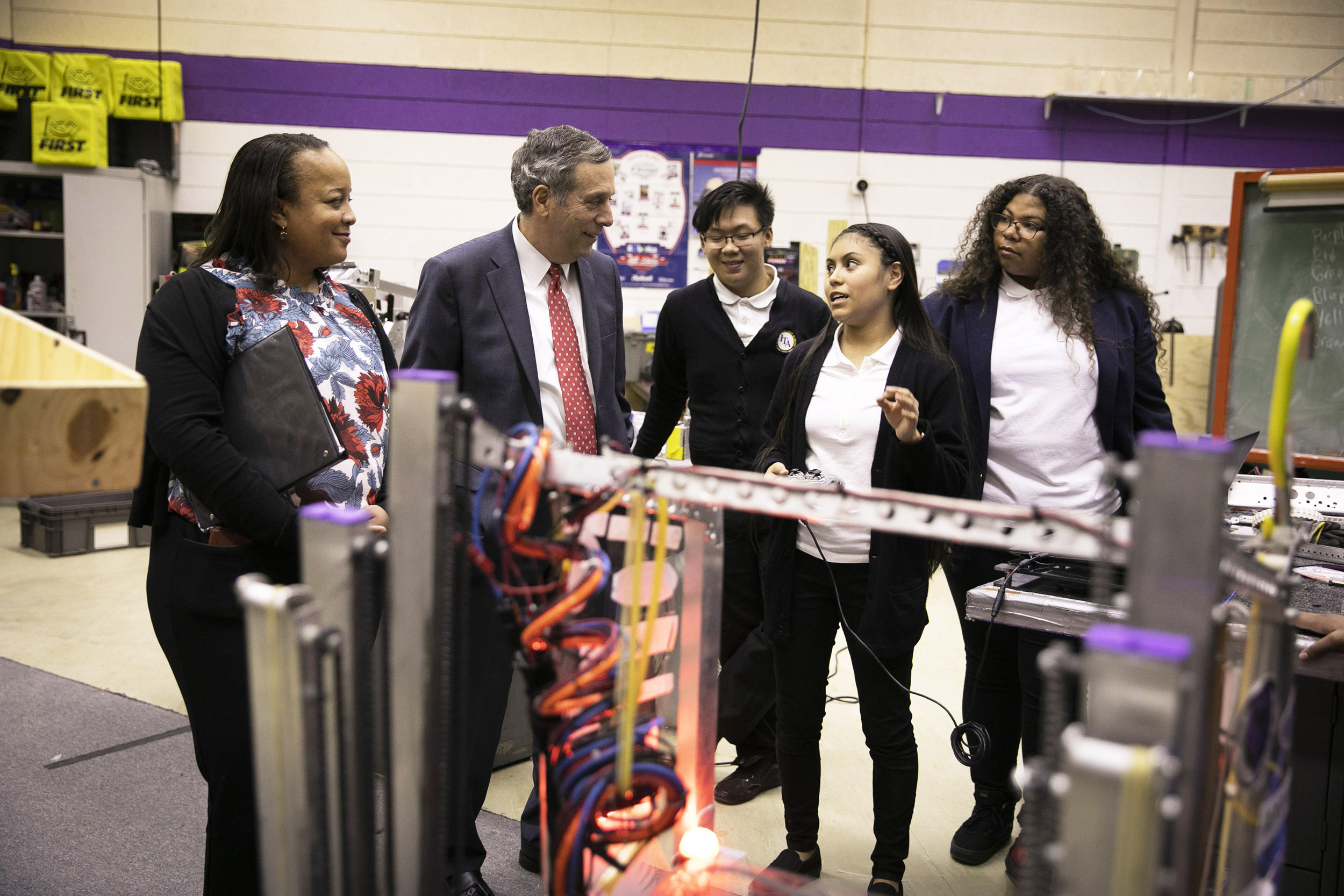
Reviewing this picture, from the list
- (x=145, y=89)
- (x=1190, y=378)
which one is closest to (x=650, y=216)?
(x=145, y=89)

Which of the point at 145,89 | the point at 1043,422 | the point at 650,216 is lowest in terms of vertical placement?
the point at 1043,422

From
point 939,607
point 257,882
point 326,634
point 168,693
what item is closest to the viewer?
point 326,634

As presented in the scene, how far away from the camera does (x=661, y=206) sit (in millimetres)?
5652

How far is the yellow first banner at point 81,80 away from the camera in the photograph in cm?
521

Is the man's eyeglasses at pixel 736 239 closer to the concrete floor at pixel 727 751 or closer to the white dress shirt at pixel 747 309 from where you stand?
the white dress shirt at pixel 747 309

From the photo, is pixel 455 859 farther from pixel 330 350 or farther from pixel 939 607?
pixel 939 607

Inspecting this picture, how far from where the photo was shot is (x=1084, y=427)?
2.01 metres

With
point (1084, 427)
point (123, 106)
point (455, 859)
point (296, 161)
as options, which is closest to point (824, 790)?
point (1084, 427)

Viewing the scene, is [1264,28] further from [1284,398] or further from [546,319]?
[1284,398]

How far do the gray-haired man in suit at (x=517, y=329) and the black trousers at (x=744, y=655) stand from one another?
2.03 ft

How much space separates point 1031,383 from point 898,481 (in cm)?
51

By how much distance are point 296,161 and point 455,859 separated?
1082 mm

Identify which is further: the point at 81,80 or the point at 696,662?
the point at 81,80

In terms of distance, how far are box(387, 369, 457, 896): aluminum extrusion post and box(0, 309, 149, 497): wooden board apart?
201 mm
